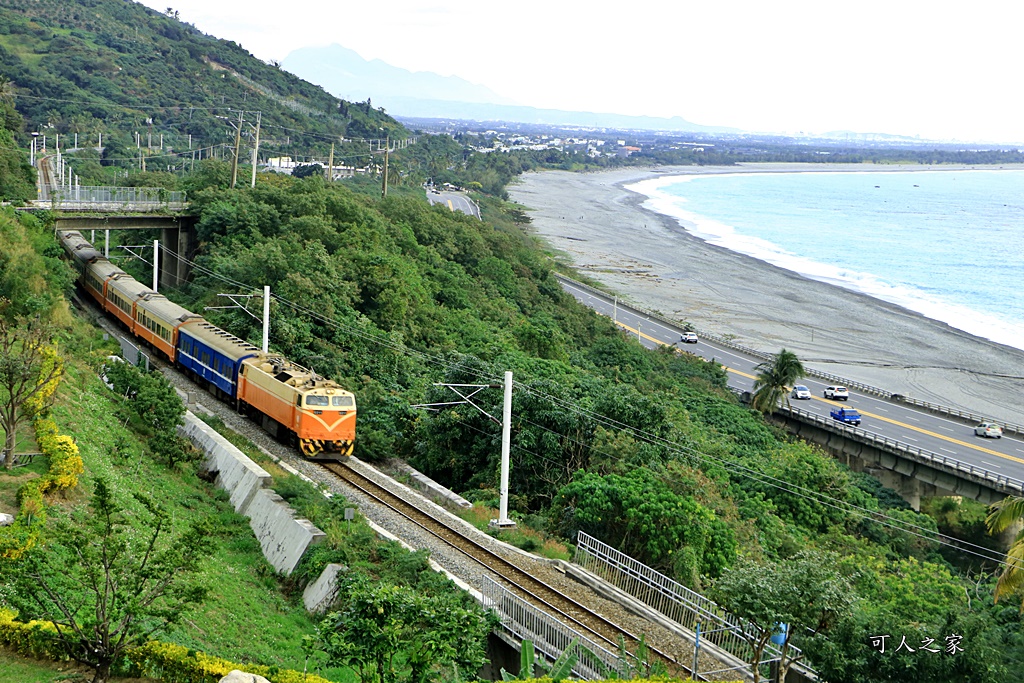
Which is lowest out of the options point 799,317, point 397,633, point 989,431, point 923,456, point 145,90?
point 799,317

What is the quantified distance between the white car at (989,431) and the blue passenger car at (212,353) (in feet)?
124

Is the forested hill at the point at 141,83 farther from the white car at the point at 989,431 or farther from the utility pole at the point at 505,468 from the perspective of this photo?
the utility pole at the point at 505,468

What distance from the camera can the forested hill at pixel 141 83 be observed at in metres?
121

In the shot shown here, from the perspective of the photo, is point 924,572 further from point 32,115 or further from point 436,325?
point 32,115

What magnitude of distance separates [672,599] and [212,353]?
68.3ft

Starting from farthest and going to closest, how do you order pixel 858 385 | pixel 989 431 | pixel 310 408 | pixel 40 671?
pixel 858 385 → pixel 989 431 → pixel 310 408 → pixel 40 671

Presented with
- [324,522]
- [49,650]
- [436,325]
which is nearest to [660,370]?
[436,325]

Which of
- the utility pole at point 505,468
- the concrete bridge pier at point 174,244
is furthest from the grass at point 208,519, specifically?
the concrete bridge pier at point 174,244

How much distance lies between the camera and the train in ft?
99.2

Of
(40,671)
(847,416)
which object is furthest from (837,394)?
(40,671)

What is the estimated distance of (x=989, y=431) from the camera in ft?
171

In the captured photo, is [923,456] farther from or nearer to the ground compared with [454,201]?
nearer to the ground

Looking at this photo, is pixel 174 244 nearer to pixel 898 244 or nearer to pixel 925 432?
pixel 925 432

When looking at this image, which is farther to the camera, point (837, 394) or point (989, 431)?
point (837, 394)
